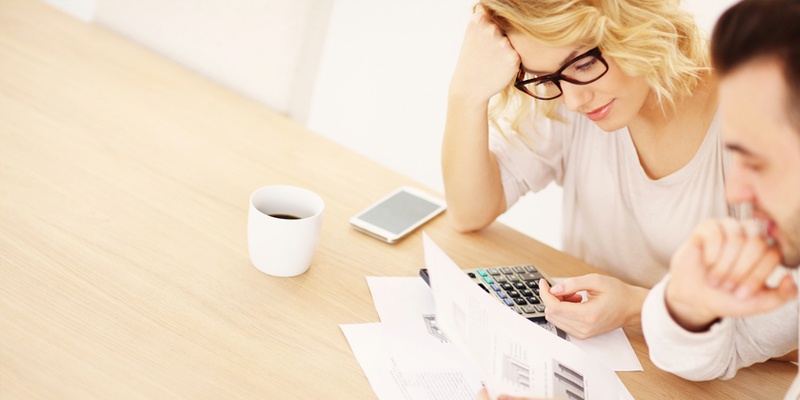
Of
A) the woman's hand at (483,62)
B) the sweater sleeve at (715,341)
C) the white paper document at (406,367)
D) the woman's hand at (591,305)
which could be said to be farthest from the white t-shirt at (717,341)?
the woman's hand at (483,62)

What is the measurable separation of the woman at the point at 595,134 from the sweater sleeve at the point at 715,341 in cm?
12

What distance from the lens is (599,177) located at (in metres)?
1.27

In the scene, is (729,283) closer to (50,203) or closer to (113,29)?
(50,203)

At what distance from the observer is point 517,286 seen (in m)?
1.01

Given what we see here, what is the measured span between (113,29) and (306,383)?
122 cm

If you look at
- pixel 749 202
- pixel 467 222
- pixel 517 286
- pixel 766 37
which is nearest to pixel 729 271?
pixel 749 202

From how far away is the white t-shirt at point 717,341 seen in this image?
80 centimetres

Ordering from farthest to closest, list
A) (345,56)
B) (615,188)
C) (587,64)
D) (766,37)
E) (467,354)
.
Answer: (345,56) → (615,188) → (587,64) → (467,354) → (766,37)

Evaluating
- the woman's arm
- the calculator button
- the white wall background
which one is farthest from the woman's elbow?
the white wall background

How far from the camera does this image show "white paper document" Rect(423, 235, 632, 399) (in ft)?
2.64

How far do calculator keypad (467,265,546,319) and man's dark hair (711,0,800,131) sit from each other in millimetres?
419

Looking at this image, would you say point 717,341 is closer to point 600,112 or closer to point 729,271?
point 729,271

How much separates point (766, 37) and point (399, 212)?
657 mm

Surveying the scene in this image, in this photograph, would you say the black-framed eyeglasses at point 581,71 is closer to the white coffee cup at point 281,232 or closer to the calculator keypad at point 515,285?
the calculator keypad at point 515,285
